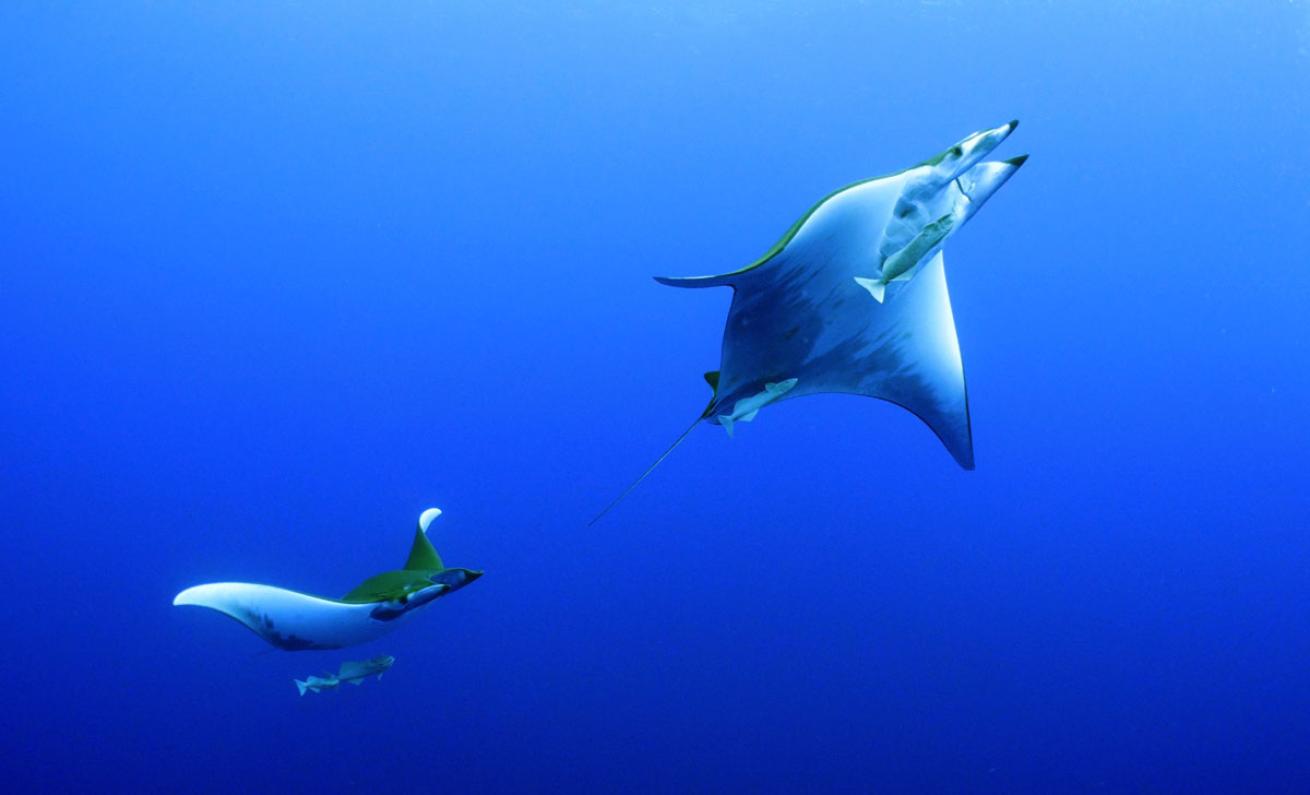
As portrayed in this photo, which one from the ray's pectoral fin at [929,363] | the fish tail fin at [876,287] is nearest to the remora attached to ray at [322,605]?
the fish tail fin at [876,287]

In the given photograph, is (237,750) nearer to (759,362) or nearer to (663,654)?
(663,654)

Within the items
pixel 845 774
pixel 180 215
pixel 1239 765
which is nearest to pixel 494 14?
pixel 180 215

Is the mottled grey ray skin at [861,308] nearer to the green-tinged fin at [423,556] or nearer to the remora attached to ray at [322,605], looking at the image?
the remora attached to ray at [322,605]

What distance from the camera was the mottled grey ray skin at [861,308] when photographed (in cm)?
143

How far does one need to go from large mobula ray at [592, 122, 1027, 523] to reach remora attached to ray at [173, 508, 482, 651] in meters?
0.58

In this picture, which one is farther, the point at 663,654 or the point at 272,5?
the point at 663,654

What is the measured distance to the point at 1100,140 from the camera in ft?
13.1

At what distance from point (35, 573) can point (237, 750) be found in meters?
1.27

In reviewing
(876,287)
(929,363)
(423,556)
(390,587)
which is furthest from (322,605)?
(929,363)

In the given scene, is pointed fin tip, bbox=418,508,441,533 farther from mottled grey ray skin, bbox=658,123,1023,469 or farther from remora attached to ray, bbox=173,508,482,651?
mottled grey ray skin, bbox=658,123,1023,469

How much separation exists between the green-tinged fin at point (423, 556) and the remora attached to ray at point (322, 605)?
0.22 metres

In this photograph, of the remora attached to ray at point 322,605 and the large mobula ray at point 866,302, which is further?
the remora attached to ray at point 322,605

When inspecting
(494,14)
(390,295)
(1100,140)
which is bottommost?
(1100,140)

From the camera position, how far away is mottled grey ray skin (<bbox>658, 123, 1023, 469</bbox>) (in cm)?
143
